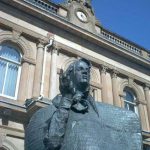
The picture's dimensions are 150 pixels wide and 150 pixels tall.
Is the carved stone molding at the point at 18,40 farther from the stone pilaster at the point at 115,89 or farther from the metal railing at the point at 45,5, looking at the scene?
the stone pilaster at the point at 115,89

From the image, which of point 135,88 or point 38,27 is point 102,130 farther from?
point 135,88

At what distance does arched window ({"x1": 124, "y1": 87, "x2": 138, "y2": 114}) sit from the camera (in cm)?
1567

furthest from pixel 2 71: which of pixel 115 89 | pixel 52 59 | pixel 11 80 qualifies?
pixel 115 89

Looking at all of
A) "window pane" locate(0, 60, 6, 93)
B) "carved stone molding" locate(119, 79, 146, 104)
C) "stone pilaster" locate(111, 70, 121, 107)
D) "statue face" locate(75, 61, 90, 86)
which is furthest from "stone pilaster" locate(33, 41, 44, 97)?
"statue face" locate(75, 61, 90, 86)

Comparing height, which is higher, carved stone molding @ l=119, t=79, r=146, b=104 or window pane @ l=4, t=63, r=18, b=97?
carved stone molding @ l=119, t=79, r=146, b=104

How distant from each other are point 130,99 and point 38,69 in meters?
5.91

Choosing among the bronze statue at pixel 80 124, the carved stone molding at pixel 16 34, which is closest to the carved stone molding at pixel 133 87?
the carved stone molding at pixel 16 34

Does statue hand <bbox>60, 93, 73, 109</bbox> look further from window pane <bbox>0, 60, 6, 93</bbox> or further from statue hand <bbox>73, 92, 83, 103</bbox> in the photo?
window pane <bbox>0, 60, 6, 93</bbox>

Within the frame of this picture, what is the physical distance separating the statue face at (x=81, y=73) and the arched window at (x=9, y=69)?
393 inches

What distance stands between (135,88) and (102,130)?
14.9 m

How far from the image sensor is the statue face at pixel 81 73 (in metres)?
1.80

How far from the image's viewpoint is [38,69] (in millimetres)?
12625

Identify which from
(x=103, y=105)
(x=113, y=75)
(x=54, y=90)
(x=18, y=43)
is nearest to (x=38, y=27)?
(x=18, y=43)

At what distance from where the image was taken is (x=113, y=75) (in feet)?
50.6
